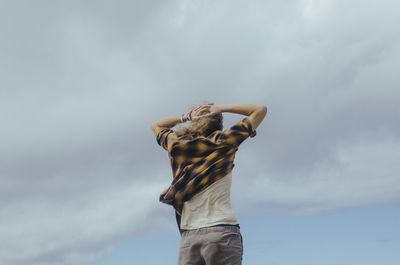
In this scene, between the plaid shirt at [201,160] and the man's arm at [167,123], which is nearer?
the plaid shirt at [201,160]

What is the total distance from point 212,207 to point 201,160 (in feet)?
2.04

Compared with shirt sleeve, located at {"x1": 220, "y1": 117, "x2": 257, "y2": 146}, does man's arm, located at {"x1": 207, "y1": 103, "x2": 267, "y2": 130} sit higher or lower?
higher

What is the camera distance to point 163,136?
7125 mm

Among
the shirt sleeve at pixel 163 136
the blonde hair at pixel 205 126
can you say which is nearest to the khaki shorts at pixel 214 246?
the blonde hair at pixel 205 126

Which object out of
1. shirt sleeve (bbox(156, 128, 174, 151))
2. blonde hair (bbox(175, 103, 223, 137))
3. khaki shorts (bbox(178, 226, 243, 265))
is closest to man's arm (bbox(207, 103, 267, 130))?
blonde hair (bbox(175, 103, 223, 137))

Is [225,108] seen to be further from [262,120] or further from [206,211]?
[206,211]

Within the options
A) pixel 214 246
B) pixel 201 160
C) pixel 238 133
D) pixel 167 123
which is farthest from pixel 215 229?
pixel 167 123

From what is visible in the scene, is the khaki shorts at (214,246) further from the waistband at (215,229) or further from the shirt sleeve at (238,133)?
the shirt sleeve at (238,133)

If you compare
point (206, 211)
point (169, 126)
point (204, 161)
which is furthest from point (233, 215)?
point (169, 126)

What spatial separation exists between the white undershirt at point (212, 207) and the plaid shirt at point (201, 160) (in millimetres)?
76

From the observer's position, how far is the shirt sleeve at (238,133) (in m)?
6.30

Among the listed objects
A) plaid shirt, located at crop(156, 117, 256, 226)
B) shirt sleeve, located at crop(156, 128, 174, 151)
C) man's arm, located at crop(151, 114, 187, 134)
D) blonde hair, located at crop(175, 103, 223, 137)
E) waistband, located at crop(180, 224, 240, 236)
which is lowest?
waistband, located at crop(180, 224, 240, 236)

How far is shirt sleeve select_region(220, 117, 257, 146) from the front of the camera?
6301 mm

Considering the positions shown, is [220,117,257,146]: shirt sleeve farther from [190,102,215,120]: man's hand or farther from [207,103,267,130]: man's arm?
[190,102,215,120]: man's hand
